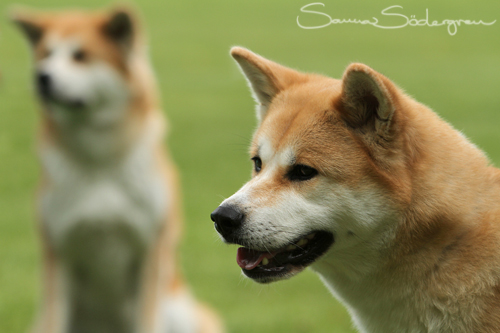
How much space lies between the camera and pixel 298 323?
669cm

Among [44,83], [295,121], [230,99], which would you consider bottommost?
[230,99]

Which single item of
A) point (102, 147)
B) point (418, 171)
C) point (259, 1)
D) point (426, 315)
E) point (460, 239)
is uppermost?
point (418, 171)

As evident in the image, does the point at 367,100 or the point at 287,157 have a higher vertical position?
the point at 367,100

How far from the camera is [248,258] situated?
3381mm

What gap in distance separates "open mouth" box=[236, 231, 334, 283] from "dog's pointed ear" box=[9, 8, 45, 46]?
4.29m

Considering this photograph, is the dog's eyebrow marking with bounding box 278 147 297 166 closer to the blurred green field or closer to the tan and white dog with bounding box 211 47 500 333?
the tan and white dog with bounding box 211 47 500 333

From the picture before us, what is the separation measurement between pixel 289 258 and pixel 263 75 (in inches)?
46.8

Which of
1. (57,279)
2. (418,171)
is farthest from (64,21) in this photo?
(418,171)

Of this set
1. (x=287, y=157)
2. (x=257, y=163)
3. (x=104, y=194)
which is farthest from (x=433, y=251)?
(x=104, y=194)

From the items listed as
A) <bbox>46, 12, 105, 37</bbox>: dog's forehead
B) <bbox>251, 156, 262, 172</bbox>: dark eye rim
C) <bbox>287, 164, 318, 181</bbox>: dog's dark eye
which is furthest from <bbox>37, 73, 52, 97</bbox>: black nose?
<bbox>287, 164, 318, 181</bbox>: dog's dark eye

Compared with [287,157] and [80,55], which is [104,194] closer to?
[80,55]

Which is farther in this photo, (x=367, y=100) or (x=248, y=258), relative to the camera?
(x=248, y=258)

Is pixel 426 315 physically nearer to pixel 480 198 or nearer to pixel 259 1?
pixel 480 198

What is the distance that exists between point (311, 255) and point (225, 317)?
4.22 metres
